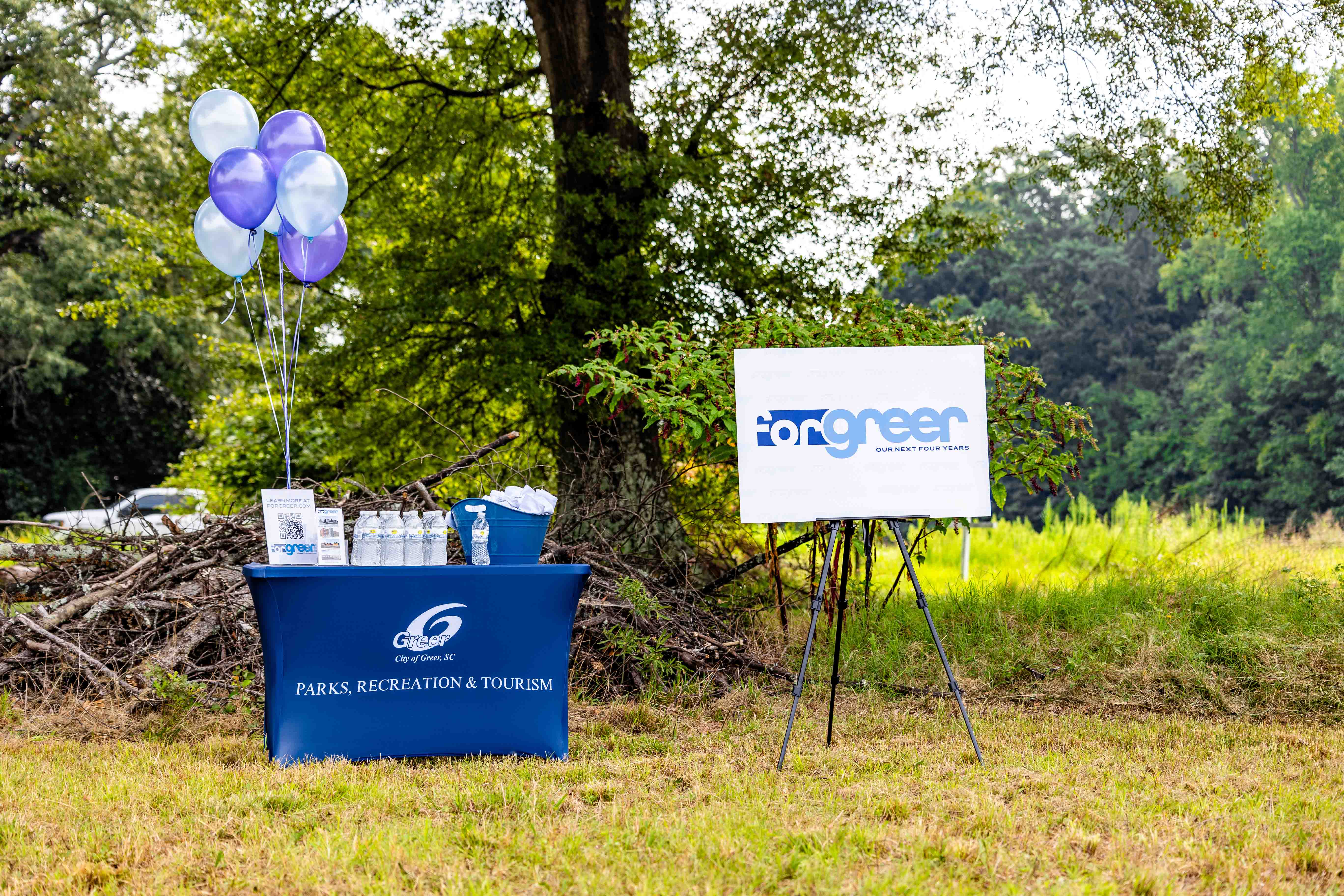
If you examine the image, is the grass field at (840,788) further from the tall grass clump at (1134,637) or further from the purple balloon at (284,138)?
the purple balloon at (284,138)

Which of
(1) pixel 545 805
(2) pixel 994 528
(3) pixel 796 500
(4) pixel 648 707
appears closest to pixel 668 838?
(1) pixel 545 805

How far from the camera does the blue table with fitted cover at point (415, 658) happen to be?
193 inches

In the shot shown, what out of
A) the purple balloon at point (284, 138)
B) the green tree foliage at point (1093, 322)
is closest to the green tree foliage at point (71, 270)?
the purple balloon at point (284, 138)

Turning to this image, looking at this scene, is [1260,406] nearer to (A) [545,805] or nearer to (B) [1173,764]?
(B) [1173,764]

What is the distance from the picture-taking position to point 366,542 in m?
4.99

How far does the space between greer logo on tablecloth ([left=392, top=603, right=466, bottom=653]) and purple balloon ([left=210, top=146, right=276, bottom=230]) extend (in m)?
2.27

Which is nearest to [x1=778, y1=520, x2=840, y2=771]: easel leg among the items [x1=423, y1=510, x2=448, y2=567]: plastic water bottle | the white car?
[x1=423, y1=510, x2=448, y2=567]: plastic water bottle

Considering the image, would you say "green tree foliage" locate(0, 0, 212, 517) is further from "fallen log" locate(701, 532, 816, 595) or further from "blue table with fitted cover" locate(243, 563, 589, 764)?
"blue table with fitted cover" locate(243, 563, 589, 764)

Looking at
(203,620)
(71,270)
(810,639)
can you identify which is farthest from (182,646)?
(71,270)

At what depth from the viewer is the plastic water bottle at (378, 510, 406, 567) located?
16.4ft

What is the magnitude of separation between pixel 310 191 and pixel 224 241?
97 centimetres

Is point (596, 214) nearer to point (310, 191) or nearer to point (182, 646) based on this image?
point (310, 191)

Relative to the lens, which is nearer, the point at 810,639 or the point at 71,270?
the point at 810,639

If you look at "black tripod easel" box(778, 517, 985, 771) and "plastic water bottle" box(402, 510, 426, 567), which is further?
"plastic water bottle" box(402, 510, 426, 567)
